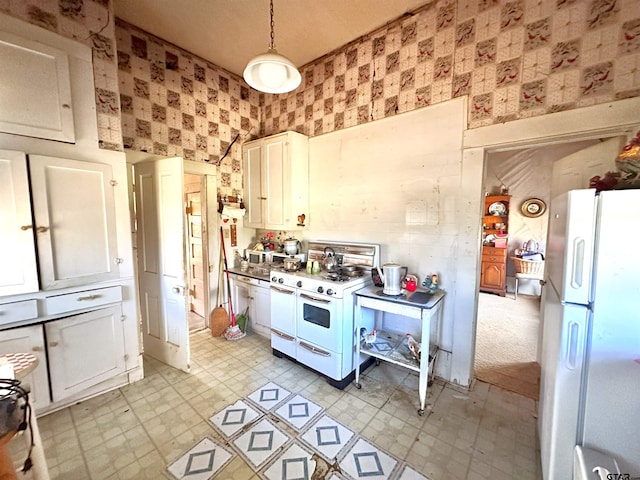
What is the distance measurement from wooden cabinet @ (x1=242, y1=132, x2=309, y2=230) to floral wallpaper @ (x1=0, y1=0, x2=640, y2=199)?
0.29m

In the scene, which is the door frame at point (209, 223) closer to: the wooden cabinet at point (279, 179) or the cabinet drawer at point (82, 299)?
the wooden cabinet at point (279, 179)

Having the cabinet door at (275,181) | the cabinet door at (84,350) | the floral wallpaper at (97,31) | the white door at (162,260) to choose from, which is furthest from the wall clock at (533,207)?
the cabinet door at (84,350)

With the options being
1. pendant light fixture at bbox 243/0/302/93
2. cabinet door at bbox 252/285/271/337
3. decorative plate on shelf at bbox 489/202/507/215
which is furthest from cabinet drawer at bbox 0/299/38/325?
decorative plate on shelf at bbox 489/202/507/215

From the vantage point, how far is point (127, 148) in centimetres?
254

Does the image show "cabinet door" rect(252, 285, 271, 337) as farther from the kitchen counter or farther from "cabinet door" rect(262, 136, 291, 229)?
"cabinet door" rect(262, 136, 291, 229)

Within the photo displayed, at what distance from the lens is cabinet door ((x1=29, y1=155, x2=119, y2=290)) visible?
178cm

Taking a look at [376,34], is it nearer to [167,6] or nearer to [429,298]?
[167,6]

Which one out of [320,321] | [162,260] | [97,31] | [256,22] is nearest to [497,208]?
[320,321]

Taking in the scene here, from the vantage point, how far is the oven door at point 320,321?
7.14ft

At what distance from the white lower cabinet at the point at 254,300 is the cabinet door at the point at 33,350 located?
1.79 m

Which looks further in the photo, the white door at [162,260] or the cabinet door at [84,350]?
the white door at [162,260]

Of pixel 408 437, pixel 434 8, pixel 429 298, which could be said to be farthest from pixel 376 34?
pixel 408 437

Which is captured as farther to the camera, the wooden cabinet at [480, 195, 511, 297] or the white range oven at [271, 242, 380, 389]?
the wooden cabinet at [480, 195, 511, 297]

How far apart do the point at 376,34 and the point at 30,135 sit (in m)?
2.96
